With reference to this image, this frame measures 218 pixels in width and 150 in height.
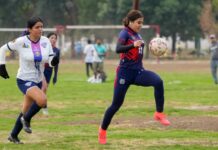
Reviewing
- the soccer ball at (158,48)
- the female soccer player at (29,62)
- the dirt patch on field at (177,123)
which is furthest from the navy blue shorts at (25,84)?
the dirt patch on field at (177,123)

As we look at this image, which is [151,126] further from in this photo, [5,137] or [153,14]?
[153,14]

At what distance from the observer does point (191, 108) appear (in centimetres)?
1780

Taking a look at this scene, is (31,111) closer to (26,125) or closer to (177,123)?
(26,125)

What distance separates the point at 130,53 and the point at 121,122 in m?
3.90

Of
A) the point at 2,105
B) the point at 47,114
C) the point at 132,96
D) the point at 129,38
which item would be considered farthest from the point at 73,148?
the point at 132,96

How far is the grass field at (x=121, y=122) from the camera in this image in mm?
11039

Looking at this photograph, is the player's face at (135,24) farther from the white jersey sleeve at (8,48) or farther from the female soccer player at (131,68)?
the white jersey sleeve at (8,48)

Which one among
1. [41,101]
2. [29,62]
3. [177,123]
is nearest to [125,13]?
[177,123]

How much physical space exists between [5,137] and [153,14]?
186 feet

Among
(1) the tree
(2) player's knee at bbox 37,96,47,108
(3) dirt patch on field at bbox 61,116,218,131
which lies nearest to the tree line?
(1) the tree

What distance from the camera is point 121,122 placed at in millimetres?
14555

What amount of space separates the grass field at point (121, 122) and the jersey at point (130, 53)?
1229mm

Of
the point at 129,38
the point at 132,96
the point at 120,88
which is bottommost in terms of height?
the point at 132,96

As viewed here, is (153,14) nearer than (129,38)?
No
